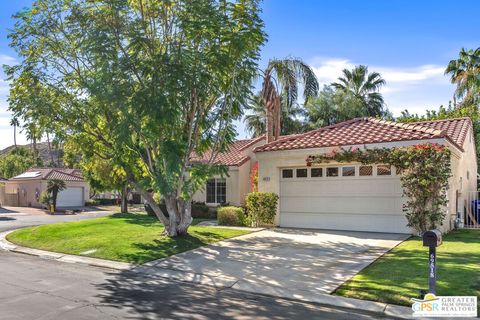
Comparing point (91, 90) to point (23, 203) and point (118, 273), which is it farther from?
point (23, 203)

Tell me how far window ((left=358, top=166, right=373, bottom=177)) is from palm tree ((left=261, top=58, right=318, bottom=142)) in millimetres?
7066

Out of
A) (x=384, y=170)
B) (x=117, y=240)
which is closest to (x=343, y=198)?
(x=384, y=170)

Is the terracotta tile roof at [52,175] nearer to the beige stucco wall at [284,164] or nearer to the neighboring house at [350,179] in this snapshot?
the beige stucco wall at [284,164]

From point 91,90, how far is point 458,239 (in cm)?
1202

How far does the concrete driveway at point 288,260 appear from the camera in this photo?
8198 millimetres

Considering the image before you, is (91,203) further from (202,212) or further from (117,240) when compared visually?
(117,240)

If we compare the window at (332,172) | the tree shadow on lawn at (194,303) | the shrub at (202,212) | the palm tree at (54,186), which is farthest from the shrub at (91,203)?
the tree shadow on lawn at (194,303)

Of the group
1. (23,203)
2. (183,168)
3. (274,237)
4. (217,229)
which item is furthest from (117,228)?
(23,203)

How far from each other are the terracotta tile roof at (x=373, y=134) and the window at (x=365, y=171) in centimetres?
Answer: 91

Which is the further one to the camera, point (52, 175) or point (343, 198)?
point (52, 175)

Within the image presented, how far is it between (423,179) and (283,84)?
10.5 metres

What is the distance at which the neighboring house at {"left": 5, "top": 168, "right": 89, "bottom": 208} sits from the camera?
39.9 m

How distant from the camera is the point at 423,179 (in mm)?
12523

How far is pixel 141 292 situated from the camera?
7840 millimetres
